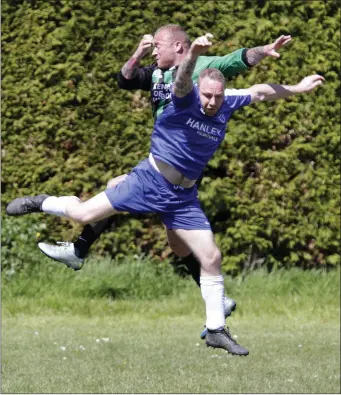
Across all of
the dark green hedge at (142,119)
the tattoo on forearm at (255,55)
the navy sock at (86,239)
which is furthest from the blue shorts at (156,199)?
the dark green hedge at (142,119)

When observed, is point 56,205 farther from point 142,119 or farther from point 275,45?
point 142,119

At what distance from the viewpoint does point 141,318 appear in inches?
466

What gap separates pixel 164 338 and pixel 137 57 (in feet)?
14.3

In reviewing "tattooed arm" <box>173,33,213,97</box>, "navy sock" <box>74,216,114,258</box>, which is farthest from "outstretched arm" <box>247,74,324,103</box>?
"navy sock" <box>74,216,114,258</box>

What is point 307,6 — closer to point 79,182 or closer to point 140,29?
point 140,29

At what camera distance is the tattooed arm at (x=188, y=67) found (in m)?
6.41

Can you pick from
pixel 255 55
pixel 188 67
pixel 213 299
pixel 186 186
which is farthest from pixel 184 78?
pixel 213 299

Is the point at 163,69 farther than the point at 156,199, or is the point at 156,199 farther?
the point at 163,69

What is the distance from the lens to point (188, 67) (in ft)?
21.8

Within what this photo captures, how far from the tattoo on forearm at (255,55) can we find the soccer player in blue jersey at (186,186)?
0.77 feet

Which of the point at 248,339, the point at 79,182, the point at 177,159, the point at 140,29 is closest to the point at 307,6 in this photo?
the point at 140,29

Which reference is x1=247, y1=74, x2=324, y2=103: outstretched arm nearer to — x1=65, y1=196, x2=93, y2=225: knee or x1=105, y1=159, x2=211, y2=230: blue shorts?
x1=105, y1=159, x2=211, y2=230: blue shorts

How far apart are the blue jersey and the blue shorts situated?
0.13 meters

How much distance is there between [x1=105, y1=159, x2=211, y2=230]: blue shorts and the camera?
7266 mm
